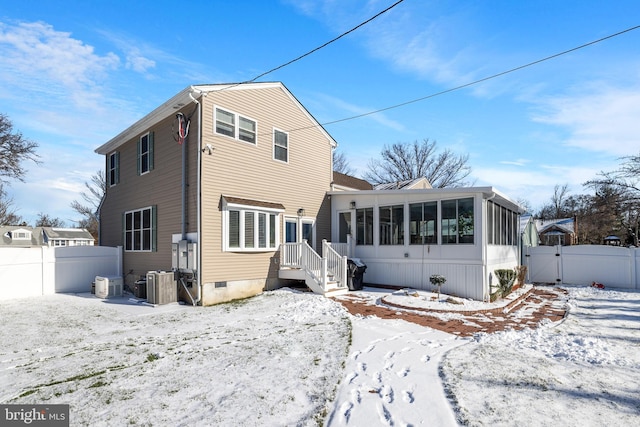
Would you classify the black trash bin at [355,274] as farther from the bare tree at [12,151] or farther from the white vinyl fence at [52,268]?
the bare tree at [12,151]

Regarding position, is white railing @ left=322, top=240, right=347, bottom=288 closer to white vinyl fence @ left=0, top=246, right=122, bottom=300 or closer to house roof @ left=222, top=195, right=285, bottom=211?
house roof @ left=222, top=195, right=285, bottom=211

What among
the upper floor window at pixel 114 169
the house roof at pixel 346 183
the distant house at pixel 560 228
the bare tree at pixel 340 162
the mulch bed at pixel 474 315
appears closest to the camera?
the mulch bed at pixel 474 315

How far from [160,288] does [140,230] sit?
3.70m

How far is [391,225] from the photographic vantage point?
1210 centimetres

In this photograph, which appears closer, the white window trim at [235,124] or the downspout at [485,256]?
the downspout at [485,256]

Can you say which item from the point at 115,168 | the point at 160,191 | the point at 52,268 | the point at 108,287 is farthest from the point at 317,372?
the point at 115,168

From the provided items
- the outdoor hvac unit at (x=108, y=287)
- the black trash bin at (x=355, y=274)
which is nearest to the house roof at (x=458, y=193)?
Result: the black trash bin at (x=355, y=274)

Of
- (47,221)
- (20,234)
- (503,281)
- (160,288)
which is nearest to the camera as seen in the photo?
(160,288)

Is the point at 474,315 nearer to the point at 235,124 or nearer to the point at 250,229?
the point at 250,229

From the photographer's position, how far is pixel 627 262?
13.6 meters

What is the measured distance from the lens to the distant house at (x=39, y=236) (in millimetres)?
36656

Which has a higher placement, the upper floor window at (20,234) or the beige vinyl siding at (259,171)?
the beige vinyl siding at (259,171)

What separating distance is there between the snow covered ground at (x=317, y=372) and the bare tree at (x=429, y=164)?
2655 cm

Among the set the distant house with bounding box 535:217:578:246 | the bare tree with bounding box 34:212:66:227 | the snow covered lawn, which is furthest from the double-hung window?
the bare tree with bounding box 34:212:66:227
